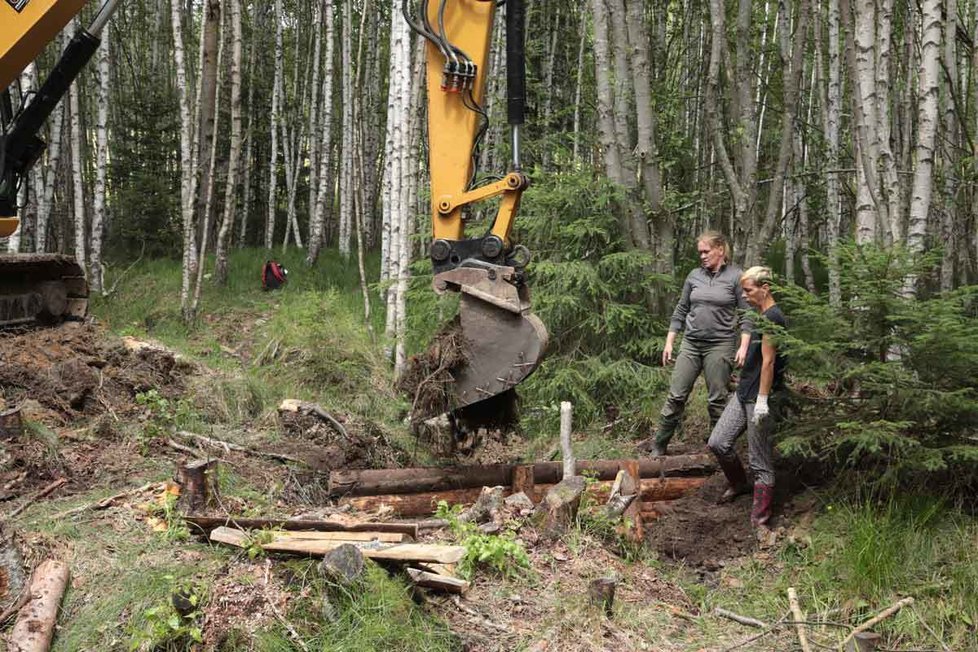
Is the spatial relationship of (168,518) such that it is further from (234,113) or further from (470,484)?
(234,113)

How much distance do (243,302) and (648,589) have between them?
9878 mm

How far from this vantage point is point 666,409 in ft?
22.6

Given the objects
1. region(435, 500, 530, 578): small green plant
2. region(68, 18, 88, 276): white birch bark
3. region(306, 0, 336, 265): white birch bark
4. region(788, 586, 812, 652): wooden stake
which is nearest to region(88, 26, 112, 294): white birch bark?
region(68, 18, 88, 276): white birch bark

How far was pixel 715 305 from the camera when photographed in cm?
670

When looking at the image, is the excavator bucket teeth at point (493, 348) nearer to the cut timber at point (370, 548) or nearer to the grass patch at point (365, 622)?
the cut timber at point (370, 548)

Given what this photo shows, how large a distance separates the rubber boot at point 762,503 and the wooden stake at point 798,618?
26.6 inches

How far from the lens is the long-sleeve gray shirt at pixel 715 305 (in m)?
6.69

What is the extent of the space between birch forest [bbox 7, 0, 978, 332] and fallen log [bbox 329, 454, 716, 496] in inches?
81.8

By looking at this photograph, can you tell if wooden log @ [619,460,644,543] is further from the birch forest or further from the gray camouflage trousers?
the birch forest

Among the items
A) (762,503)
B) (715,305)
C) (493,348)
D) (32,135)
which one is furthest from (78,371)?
(762,503)

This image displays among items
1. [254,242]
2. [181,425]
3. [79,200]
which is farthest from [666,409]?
[254,242]

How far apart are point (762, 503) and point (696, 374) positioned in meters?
1.57

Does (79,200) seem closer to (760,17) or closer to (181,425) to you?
(181,425)

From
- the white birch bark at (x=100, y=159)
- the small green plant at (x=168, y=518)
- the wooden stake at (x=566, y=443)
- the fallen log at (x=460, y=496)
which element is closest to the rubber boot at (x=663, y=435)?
the fallen log at (x=460, y=496)
